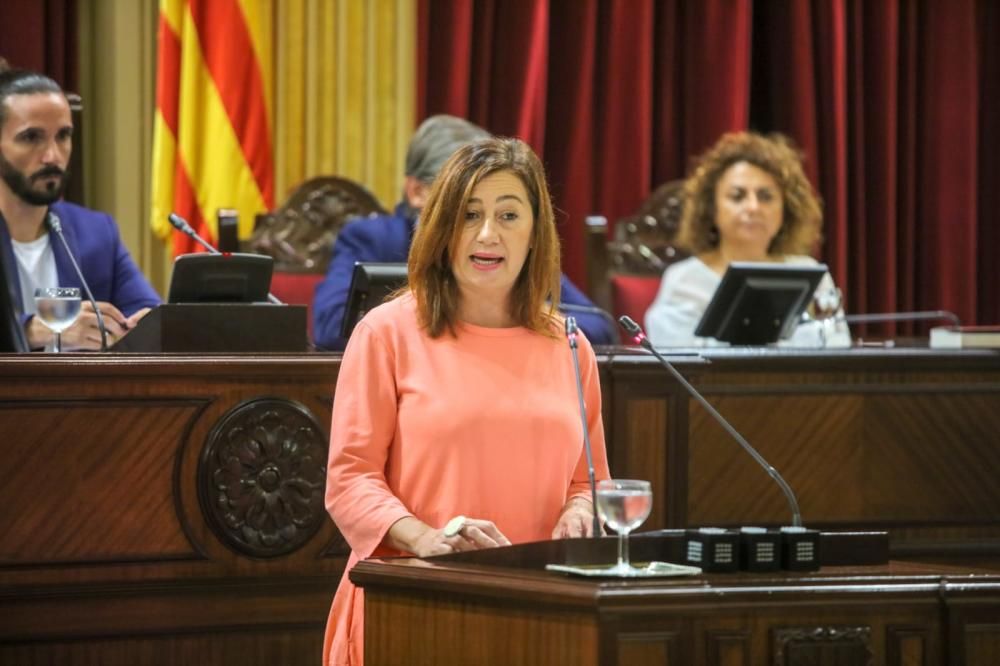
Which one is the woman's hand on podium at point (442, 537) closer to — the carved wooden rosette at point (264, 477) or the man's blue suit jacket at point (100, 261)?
the carved wooden rosette at point (264, 477)

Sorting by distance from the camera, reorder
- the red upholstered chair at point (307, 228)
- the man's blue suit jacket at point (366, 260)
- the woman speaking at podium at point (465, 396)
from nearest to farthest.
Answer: the woman speaking at podium at point (465, 396)
the man's blue suit jacket at point (366, 260)
the red upholstered chair at point (307, 228)

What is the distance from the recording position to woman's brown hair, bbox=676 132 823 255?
212 inches

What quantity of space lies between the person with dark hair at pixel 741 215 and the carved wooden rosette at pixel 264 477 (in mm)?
2038

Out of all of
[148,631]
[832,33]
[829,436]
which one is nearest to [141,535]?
[148,631]

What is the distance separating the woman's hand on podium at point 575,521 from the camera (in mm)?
2461

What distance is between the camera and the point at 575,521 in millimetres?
2471

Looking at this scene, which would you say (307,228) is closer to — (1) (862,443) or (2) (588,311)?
(2) (588,311)

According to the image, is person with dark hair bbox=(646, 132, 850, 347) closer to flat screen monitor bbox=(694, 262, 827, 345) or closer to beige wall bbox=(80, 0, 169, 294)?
flat screen monitor bbox=(694, 262, 827, 345)

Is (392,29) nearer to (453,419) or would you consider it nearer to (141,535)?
(141,535)

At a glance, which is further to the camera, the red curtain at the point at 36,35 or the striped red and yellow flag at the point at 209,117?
the striped red and yellow flag at the point at 209,117

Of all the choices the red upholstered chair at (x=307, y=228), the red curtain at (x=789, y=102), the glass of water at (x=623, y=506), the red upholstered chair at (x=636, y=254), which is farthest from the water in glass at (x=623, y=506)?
the red curtain at (x=789, y=102)

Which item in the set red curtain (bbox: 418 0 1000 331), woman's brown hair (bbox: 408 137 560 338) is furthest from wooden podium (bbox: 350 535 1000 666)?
red curtain (bbox: 418 0 1000 331)

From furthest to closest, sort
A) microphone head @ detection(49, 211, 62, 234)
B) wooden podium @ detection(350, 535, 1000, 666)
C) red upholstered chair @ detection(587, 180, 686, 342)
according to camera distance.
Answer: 1. red upholstered chair @ detection(587, 180, 686, 342)
2. microphone head @ detection(49, 211, 62, 234)
3. wooden podium @ detection(350, 535, 1000, 666)

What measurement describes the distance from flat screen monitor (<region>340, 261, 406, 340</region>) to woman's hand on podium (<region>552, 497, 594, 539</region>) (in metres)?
1.30
